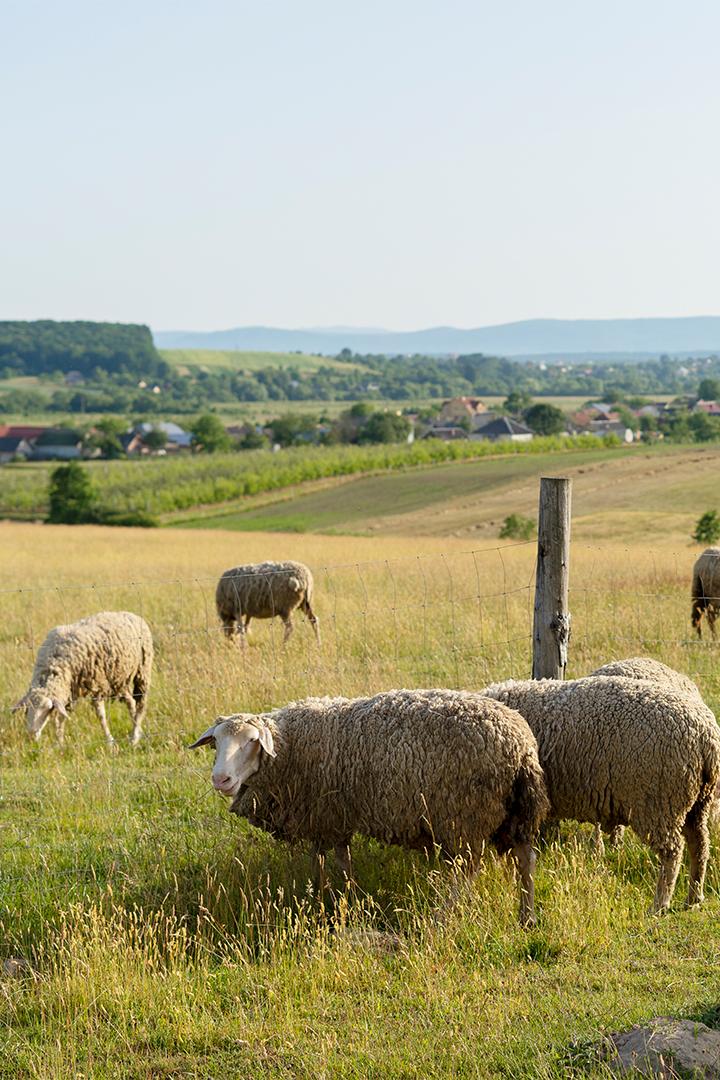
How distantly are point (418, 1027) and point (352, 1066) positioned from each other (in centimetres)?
41

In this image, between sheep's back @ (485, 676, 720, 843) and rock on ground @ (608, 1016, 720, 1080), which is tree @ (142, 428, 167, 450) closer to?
sheep's back @ (485, 676, 720, 843)

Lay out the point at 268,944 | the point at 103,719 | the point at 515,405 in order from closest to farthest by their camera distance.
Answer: the point at 268,944 → the point at 103,719 → the point at 515,405

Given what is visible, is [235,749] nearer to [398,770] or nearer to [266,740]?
[266,740]

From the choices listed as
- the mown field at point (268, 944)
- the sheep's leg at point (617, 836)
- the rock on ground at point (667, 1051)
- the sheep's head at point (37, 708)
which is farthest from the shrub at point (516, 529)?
the rock on ground at point (667, 1051)

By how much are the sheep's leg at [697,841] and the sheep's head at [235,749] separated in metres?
2.59

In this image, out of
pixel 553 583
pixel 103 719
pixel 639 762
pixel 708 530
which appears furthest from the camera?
pixel 708 530

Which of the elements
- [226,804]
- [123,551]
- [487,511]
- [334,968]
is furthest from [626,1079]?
[487,511]

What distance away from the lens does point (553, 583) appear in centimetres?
894

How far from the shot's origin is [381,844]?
745 centimetres

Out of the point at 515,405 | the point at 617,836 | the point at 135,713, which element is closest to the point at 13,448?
the point at 515,405

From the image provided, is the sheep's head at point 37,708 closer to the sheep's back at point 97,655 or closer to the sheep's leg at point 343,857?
the sheep's back at point 97,655

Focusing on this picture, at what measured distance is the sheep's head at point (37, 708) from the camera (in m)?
11.1

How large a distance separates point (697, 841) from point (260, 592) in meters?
11.7

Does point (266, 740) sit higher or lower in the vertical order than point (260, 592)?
higher
